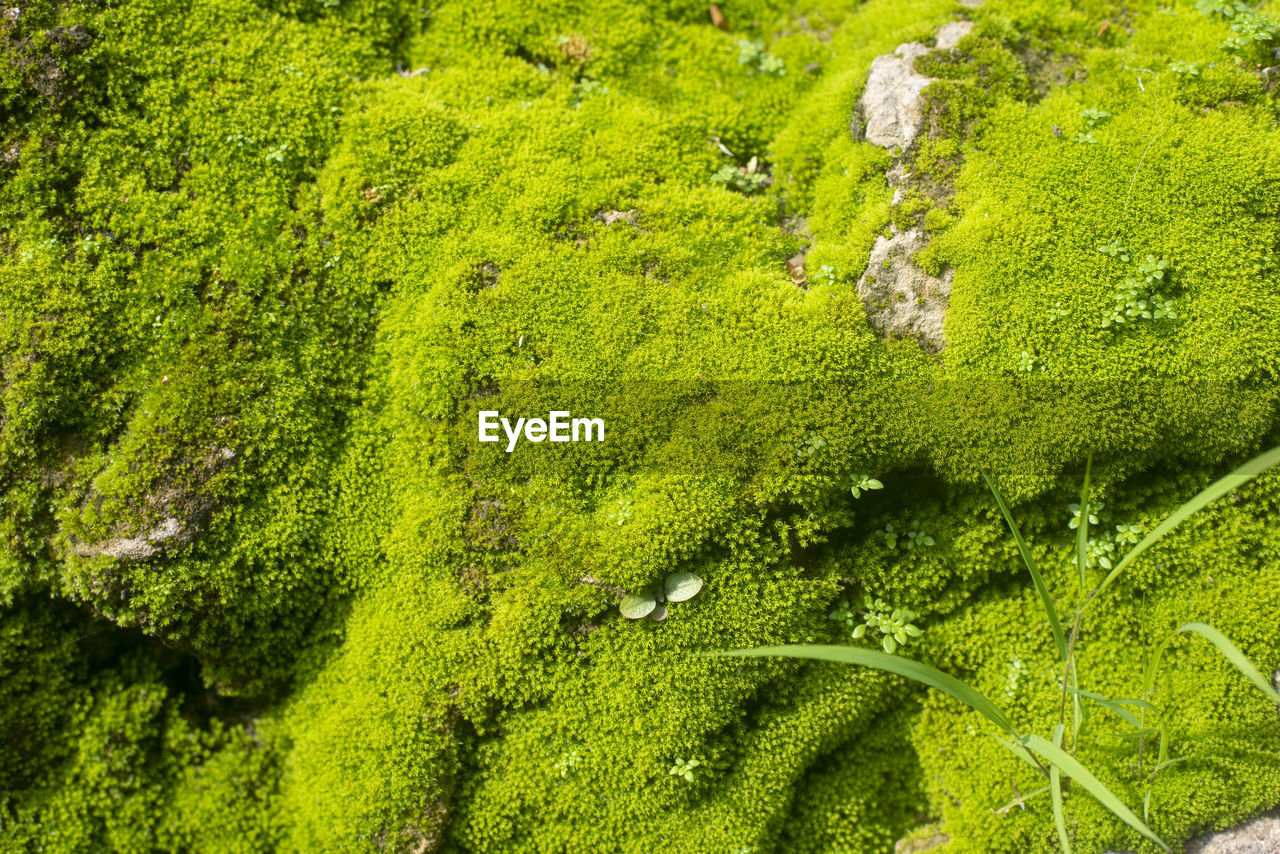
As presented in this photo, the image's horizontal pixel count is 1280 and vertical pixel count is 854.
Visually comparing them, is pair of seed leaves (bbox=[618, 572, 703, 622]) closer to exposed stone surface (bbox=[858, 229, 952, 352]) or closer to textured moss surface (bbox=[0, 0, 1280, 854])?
textured moss surface (bbox=[0, 0, 1280, 854])

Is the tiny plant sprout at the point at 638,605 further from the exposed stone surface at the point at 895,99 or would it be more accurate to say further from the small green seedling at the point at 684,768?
the exposed stone surface at the point at 895,99

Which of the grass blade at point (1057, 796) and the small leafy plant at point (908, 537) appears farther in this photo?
the small leafy plant at point (908, 537)

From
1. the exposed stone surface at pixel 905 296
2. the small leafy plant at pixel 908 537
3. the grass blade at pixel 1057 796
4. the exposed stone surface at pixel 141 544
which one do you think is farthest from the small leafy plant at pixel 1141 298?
the exposed stone surface at pixel 141 544

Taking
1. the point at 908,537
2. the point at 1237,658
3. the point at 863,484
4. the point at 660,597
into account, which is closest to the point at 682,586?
the point at 660,597

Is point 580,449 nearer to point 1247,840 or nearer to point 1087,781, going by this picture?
point 1087,781

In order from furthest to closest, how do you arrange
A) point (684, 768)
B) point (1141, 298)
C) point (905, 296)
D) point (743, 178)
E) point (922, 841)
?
point (743, 178), point (922, 841), point (905, 296), point (1141, 298), point (684, 768)

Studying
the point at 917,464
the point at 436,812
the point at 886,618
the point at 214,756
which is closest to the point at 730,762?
the point at 886,618

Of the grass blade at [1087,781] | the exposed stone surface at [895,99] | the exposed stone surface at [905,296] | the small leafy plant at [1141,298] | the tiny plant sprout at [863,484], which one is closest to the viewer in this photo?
the grass blade at [1087,781]
